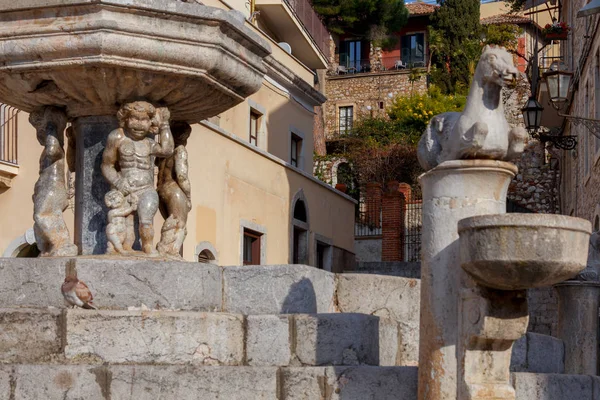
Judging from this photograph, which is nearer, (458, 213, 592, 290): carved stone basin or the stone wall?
(458, 213, 592, 290): carved stone basin

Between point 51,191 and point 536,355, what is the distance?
3.69m

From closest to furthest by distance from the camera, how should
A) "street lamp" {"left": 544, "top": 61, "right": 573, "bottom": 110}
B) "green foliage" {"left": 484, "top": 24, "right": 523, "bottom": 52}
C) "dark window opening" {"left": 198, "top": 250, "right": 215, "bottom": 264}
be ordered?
"street lamp" {"left": 544, "top": 61, "right": 573, "bottom": 110} < "dark window opening" {"left": 198, "top": 250, "right": 215, "bottom": 264} < "green foliage" {"left": 484, "top": 24, "right": 523, "bottom": 52}

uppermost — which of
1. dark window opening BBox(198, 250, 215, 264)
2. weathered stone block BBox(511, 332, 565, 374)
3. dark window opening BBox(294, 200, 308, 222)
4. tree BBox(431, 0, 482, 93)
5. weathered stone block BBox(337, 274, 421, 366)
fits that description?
tree BBox(431, 0, 482, 93)

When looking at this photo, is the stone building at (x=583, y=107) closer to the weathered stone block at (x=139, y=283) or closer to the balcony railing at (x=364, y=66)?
the weathered stone block at (x=139, y=283)

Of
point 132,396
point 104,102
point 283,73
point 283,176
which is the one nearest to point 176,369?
point 132,396

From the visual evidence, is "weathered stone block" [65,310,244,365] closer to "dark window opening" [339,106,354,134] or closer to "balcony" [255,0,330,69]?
"balcony" [255,0,330,69]

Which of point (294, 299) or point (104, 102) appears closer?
point (294, 299)

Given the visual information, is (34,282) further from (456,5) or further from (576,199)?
(456,5)

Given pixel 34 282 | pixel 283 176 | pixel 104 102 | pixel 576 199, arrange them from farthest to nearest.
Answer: pixel 576 199 → pixel 283 176 → pixel 104 102 → pixel 34 282

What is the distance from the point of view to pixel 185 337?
7.86 m

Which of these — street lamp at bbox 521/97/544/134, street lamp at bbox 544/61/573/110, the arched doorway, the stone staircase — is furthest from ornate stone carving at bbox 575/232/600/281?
the arched doorway

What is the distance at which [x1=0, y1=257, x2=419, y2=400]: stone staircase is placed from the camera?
7.43 metres

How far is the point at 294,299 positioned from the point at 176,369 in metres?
1.32

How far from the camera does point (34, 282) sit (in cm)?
829
